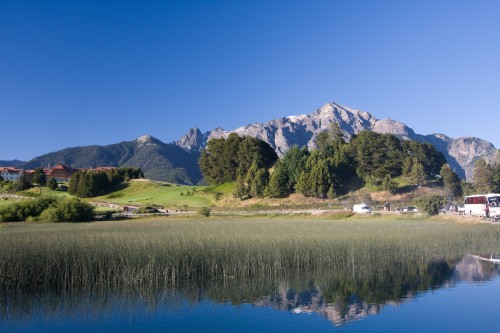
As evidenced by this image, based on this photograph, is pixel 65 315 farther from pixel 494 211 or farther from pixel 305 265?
pixel 494 211

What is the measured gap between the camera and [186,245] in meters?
18.0

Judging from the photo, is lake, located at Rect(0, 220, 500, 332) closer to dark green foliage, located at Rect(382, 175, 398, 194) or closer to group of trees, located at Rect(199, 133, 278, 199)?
dark green foliage, located at Rect(382, 175, 398, 194)

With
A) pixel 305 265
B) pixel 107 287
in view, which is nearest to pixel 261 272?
pixel 305 265

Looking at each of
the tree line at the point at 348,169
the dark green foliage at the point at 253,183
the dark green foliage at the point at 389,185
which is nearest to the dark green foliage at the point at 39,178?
the tree line at the point at 348,169

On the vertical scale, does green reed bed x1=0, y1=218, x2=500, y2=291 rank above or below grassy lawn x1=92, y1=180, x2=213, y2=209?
below

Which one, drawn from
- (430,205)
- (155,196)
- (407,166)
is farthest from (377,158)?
(155,196)

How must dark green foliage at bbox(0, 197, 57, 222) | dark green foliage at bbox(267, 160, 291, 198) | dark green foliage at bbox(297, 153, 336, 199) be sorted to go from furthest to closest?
dark green foliage at bbox(267, 160, 291, 198), dark green foliage at bbox(297, 153, 336, 199), dark green foliage at bbox(0, 197, 57, 222)

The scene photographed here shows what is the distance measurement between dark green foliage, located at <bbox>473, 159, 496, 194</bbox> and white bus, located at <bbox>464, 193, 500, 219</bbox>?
2394 centimetres

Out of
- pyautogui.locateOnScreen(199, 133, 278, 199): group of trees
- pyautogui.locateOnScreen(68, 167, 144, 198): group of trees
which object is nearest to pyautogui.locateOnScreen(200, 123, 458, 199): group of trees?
pyautogui.locateOnScreen(199, 133, 278, 199): group of trees

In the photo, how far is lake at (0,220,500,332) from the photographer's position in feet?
39.9

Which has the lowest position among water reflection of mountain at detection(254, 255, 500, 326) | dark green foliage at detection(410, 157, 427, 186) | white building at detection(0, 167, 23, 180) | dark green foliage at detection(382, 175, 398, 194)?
water reflection of mountain at detection(254, 255, 500, 326)

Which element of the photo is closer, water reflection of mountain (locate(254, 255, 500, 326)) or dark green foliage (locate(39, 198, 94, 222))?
water reflection of mountain (locate(254, 255, 500, 326))

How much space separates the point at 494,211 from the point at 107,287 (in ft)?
119

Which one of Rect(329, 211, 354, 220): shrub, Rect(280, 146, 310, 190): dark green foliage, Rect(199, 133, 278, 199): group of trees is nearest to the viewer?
Result: Rect(329, 211, 354, 220): shrub
